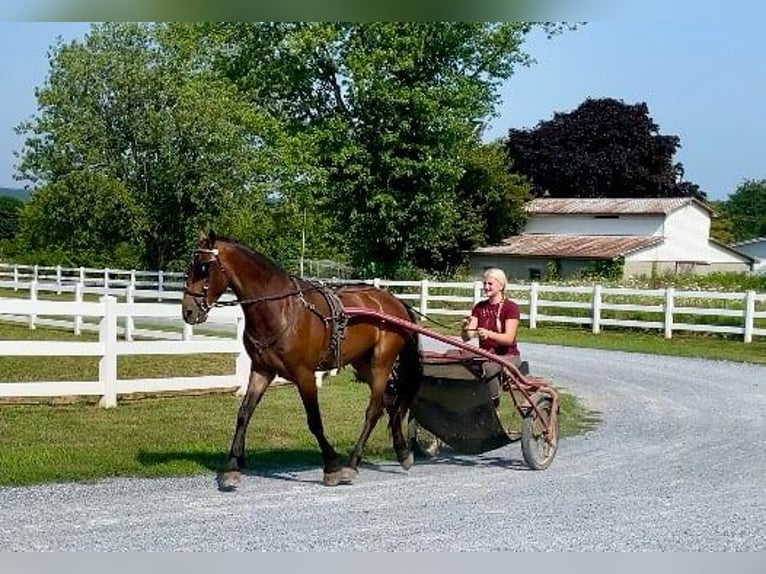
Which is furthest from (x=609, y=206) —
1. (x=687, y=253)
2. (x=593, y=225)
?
(x=687, y=253)

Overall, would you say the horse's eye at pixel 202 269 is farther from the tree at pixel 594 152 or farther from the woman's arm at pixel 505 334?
the tree at pixel 594 152

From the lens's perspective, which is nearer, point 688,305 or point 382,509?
point 382,509

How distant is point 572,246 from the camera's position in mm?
35000

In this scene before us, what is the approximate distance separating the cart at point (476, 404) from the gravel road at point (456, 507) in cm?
17

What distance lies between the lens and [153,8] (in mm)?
2371

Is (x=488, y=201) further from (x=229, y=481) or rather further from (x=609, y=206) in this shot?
(x=229, y=481)

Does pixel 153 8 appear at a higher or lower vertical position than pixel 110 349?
higher

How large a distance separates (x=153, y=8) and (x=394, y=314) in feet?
14.8

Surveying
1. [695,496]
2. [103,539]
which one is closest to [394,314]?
[695,496]

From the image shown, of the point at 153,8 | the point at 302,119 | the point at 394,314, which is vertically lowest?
the point at 394,314

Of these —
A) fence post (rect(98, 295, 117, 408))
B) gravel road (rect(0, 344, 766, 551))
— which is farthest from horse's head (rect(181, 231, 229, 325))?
fence post (rect(98, 295, 117, 408))

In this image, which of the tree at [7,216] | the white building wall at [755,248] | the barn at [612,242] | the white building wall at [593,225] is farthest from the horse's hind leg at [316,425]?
the tree at [7,216]

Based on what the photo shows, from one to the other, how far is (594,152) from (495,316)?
43012mm

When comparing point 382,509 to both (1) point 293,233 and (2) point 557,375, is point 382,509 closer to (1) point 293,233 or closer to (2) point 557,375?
(2) point 557,375
